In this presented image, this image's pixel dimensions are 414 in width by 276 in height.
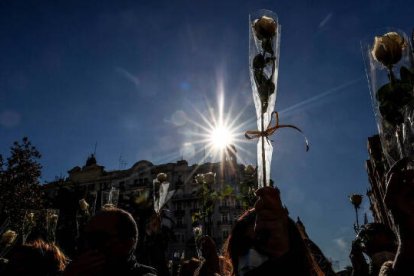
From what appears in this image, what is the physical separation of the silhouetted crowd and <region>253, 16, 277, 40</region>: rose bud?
5.21 feet

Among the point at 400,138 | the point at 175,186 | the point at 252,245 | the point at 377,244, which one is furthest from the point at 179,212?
the point at 252,245

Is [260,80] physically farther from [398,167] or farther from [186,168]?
[186,168]

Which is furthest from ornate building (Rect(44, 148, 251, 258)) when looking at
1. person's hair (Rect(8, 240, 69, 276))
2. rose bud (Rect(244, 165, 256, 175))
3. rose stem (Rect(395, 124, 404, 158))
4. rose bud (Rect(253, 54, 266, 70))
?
rose stem (Rect(395, 124, 404, 158))

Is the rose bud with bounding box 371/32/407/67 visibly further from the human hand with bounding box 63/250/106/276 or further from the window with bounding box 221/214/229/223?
the window with bounding box 221/214/229/223

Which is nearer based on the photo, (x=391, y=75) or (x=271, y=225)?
(x=271, y=225)

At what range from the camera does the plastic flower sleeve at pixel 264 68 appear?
256cm

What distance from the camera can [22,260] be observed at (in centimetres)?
292

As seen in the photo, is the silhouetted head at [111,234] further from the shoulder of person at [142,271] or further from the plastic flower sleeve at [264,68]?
the plastic flower sleeve at [264,68]

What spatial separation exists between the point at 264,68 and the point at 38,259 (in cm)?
253

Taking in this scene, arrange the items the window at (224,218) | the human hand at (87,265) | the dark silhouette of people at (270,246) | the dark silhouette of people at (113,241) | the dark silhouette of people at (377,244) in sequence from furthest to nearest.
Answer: the window at (224,218) < the dark silhouette of people at (377,244) < the dark silhouette of people at (113,241) < the human hand at (87,265) < the dark silhouette of people at (270,246)

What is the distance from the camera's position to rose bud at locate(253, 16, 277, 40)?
296 centimetres

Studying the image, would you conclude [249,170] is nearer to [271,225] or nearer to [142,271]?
[142,271]

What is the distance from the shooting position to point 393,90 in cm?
243

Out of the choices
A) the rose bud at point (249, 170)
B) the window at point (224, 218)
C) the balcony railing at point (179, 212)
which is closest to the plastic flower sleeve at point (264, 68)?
the rose bud at point (249, 170)
